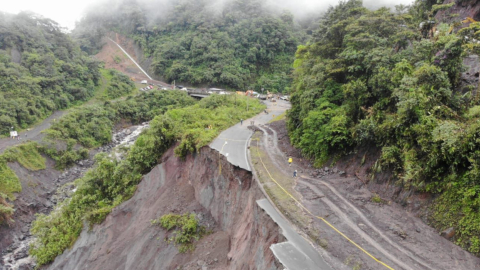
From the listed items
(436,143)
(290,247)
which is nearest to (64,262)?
(290,247)

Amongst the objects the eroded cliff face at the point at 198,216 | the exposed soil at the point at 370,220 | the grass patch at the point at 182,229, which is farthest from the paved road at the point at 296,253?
the grass patch at the point at 182,229

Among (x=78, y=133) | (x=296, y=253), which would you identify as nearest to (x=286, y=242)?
(x=296, y=253)

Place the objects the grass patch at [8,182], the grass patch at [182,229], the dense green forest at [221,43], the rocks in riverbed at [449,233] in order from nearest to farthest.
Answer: the rocks in riverbed at [449,233] < the grass patch at [182,229] < the grass patch at [8,182] < the dense green forest at [221,43]

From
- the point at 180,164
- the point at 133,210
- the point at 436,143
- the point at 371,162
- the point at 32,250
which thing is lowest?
the point at 32,250

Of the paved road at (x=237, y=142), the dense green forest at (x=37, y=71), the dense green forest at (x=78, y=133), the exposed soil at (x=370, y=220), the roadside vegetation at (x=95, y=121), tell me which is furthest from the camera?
the dense green forest at (x=37, y=71)

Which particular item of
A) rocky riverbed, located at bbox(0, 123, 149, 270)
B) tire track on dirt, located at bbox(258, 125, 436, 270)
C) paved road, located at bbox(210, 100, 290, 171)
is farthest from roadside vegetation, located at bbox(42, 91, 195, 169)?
tire track on dirt, located at bbox(258, 125, 436, 270)

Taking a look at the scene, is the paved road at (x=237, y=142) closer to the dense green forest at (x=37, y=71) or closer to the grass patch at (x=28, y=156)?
the grass patch at (x=28, y=156)

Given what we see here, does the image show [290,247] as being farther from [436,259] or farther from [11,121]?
[11,121]
